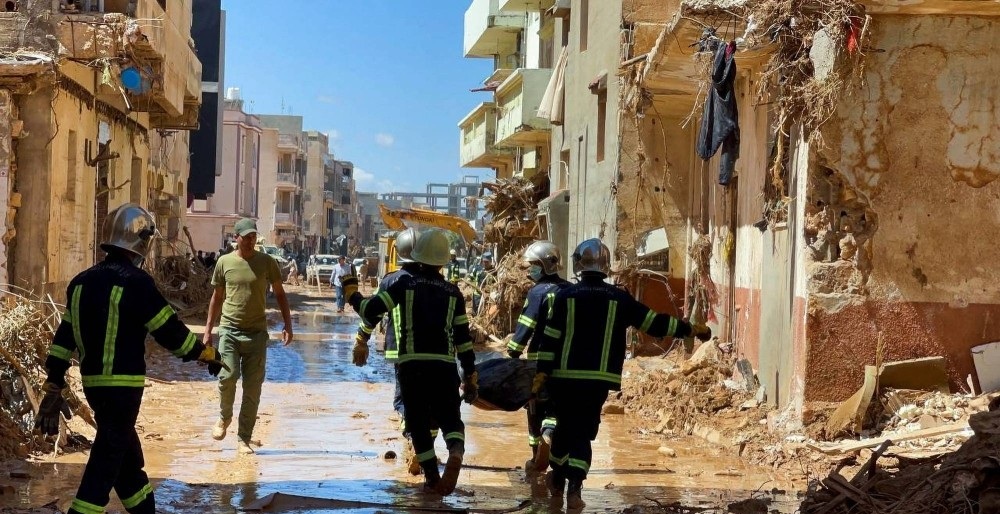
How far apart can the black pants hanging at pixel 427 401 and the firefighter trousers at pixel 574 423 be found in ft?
2.27

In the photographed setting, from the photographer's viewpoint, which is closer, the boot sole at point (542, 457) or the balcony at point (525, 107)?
the boot sole at point (542, 457)

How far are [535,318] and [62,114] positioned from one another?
394 inches

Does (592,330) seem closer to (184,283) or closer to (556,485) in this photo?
(556,485)

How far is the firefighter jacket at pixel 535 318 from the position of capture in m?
8.69

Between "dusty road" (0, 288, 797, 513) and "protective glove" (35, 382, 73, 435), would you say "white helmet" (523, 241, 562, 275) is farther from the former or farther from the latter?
"protective glove" (35, 382, 73, 435)

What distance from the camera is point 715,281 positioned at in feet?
53.6

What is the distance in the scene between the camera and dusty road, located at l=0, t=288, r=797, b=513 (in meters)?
7.95

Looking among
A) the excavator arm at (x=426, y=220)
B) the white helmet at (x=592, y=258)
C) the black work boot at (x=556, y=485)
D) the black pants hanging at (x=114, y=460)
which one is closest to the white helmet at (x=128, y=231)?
the black pants hanging at (x=114, y=460)

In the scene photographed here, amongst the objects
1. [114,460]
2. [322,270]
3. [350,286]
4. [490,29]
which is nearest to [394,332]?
[350,286]

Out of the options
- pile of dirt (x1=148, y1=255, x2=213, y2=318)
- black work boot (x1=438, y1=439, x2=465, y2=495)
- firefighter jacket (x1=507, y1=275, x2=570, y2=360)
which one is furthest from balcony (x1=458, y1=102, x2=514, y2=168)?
black work boot (x1=438, y1=439, x2=465, y2=495)

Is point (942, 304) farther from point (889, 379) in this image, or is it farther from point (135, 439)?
point (135, 439)

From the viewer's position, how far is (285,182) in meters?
87.2

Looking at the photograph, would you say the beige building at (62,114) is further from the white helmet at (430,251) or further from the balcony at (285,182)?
the balcony at (285,182)

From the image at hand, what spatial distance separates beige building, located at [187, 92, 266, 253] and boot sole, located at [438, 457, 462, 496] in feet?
178
